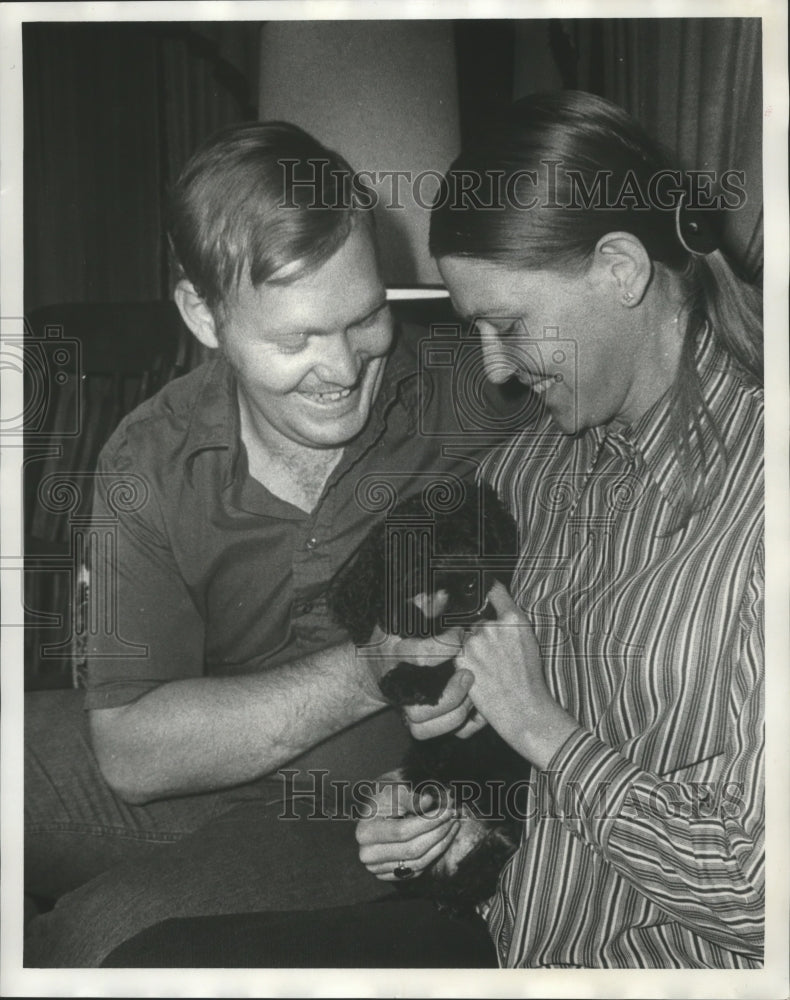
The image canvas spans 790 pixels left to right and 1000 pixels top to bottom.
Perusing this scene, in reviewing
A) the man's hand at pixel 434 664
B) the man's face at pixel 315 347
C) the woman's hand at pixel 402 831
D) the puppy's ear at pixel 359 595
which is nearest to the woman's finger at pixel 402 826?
the woman's hand at pixel 402 831

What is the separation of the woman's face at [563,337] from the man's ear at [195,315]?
0.32 metres

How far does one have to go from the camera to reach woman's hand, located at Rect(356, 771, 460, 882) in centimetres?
137

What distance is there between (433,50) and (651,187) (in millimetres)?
354

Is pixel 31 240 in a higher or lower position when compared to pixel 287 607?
higher

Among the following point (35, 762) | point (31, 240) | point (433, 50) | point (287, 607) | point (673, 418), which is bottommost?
point (35, 762)

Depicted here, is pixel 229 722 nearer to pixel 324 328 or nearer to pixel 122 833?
pixel 122 833

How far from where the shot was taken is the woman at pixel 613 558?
132cm

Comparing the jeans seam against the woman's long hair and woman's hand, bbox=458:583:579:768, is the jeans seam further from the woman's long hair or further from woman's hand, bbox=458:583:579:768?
the woman's long hair

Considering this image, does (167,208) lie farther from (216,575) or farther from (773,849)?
(773,849)

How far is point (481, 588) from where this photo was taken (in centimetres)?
136

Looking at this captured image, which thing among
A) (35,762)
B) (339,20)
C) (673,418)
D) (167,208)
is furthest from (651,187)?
(35,762)

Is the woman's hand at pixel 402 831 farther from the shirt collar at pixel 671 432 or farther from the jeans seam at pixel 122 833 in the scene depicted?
the shirt collar at pixel 671 432

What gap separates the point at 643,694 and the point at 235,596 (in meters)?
0.56

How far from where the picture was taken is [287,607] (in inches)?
53.9
